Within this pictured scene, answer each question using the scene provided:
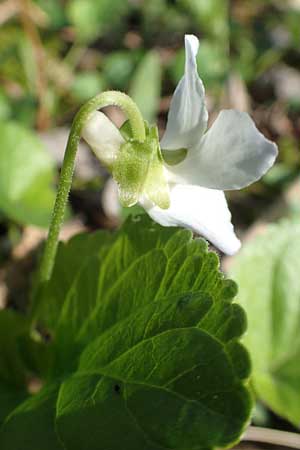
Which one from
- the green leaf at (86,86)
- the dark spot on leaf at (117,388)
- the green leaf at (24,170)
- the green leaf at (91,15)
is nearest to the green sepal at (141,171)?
the dark spot on leaf at (117,388)

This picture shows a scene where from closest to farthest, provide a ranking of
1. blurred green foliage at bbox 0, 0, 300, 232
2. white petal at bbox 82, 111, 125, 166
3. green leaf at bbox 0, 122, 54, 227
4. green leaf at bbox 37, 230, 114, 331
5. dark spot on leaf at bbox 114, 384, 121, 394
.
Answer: dark spot on leaf at bbox 114, 384, 121, 394, white petal at bbox 82, 111, 125, 166, green leaf at bbox 37, 230, 114, 331, green leaf at bbox 0, 122, 54, 227, blurred green foliage at bbox 0, 0, 300, 232

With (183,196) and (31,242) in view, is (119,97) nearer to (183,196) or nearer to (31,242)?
(183,196)

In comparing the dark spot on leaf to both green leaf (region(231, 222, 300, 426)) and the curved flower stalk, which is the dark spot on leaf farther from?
green leaf (region(231, 222, 300, 426))

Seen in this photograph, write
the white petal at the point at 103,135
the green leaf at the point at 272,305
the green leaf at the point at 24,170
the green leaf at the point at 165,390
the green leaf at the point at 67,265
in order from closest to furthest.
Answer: the green leaf at the point at 165,390 → the white petal at the point at 103,135 → the green leaf at the point at 67,265 → the green leaf at the point at 272,305 → the green leaf at the point at 24,170

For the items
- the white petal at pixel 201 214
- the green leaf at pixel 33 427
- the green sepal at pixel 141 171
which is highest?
the green sepal at pixel 141 171

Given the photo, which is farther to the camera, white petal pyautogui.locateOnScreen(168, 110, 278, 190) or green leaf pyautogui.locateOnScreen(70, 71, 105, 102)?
green leaf pyautogui.locateOnScreen(70, 71, 105, 102)

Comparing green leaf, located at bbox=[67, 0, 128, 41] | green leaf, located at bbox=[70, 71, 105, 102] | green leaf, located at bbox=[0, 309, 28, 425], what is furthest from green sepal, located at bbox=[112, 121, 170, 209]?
green leaf, located at bbox=[67, 0, 128, 41]

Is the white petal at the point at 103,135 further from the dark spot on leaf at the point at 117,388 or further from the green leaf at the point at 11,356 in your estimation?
the green leaf at the point at 11,356
